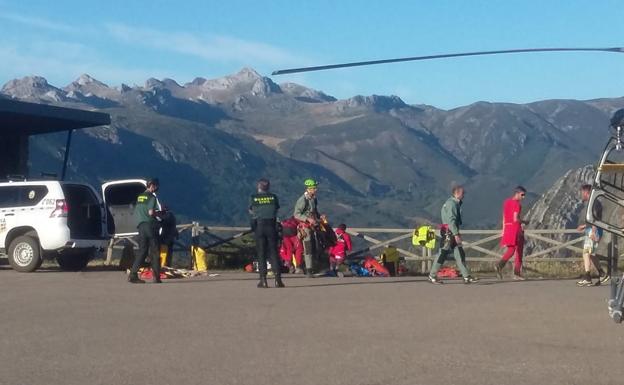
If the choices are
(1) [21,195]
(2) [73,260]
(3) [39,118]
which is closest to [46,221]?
(1) [21,195]

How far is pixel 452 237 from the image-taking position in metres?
18.1

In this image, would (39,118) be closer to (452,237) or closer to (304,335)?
(452,237)

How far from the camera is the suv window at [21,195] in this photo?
1986cm

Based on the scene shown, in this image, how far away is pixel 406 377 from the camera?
29.2 ft

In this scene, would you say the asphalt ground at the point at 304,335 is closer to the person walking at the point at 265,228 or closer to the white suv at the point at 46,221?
the person walking at the point at 265,228

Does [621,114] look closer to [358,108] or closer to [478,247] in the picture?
[478,247]

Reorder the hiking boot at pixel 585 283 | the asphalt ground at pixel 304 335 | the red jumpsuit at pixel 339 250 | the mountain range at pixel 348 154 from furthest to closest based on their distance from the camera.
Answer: the mountain range at pixel 348 154 < the red jumpsuit at pixel 339 250 < the hiking boot at pixel 585 283 < the asphalt ground at pixel 304 335

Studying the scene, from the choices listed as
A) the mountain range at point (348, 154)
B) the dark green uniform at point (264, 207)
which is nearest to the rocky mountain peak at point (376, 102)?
the mountain range at point (348, 154)

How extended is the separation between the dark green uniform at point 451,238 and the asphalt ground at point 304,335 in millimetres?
1150

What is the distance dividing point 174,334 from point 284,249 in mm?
9886

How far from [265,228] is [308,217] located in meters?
2.56

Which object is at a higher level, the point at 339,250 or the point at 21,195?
the point at 21,195

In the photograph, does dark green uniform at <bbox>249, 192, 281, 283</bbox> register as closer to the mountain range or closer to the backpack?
the backpack

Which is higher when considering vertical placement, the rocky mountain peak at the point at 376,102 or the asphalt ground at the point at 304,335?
the rocky mountain peak at the point at 376,102
